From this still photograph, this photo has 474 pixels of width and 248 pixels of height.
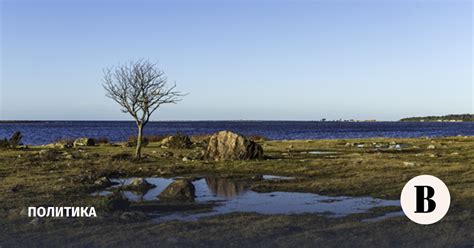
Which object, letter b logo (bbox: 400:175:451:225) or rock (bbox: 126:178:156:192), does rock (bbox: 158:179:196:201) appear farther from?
letter b logo (bbox: 400:175:451:225)

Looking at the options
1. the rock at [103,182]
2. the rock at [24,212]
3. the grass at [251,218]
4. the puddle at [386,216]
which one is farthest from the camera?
the rock at [103,182]

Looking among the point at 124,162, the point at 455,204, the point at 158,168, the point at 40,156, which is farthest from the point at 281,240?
the point at 40,156

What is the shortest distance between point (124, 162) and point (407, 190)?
688 inches

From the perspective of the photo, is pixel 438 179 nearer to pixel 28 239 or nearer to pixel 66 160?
pixel 28 239

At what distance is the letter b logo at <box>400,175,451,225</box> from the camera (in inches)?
541

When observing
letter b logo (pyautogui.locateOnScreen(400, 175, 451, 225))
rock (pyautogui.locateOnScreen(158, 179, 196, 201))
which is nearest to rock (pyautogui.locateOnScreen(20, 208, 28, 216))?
rock (pyautogui.locateOnScreen(158, 179, 196, 201))

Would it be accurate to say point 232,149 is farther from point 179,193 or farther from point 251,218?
point 251,218

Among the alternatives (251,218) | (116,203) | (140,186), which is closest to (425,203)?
(251,218)

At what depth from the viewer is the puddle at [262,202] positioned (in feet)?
49.5

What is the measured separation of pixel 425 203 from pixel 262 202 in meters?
5.28

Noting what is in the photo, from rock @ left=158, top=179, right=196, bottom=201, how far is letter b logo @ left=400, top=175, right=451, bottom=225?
7267 millimetres

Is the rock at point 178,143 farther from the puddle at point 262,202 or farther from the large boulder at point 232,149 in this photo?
the puddle at point 262,202

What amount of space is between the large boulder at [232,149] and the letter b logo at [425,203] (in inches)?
559

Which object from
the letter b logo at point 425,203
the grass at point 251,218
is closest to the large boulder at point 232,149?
the grass at point 251,218
